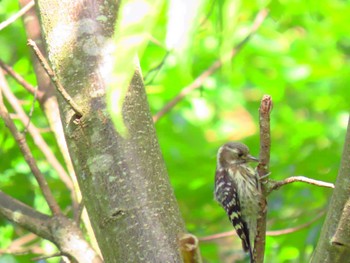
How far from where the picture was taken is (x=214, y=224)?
207 inches

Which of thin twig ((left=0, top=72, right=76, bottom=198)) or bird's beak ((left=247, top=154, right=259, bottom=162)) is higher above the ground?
thin twig ((left=0, top=72, right=76, bottom=198))

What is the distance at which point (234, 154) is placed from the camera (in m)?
5.22

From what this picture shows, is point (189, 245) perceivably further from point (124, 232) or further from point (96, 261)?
point (96, 261)

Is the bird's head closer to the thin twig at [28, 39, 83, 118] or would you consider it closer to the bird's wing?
the bird's wing

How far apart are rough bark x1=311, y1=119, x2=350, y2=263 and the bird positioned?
2647 millimetres

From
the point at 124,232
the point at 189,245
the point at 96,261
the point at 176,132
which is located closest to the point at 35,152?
the point at 176,132

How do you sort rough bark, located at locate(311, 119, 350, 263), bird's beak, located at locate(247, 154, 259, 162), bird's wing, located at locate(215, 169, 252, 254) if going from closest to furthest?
rough bark, located at locate(311, 119, 350, 263) < bird's wing, located at locate(215, 169, 252, 254) < bird's beak, located at locate(247, 154, 259, 162)

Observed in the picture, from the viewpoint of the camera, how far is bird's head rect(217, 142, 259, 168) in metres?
5.10

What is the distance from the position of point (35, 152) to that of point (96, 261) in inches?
91.5

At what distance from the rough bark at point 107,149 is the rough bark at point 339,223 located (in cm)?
53

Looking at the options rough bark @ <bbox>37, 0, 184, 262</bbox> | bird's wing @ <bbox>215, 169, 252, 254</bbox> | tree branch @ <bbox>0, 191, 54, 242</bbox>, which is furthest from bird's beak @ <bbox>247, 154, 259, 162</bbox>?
rough bark @ <bbox>37, 0, 184, 262</bbox>

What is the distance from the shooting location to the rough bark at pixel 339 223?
6.14ft

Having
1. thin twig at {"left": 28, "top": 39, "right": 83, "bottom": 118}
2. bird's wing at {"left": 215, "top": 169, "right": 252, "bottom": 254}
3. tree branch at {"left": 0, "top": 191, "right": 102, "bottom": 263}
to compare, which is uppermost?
thin twig at {"left": 28, "top": 39, "right": 83, "bottom": 118}

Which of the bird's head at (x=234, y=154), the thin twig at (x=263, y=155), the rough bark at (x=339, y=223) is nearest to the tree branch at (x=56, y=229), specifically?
the thin twig at (x=263, y=155)
